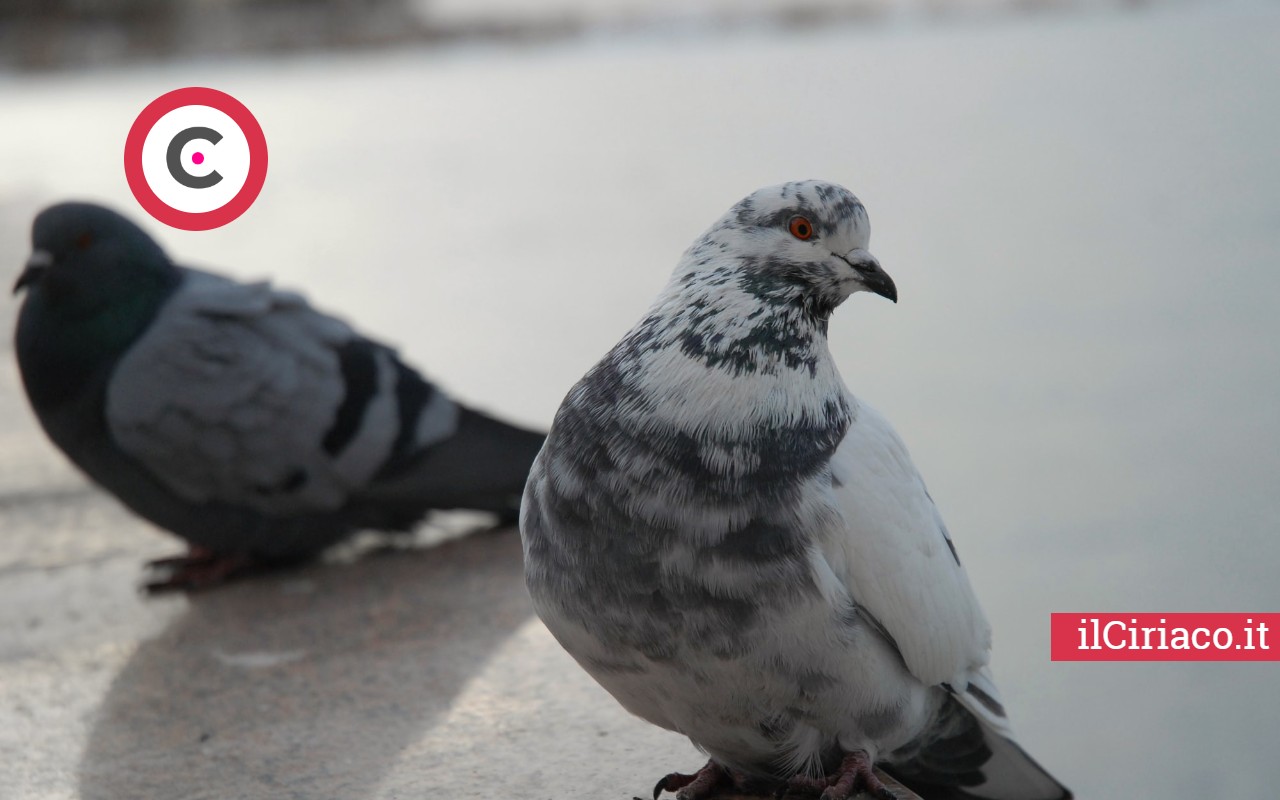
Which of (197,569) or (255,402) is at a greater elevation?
(255,402)

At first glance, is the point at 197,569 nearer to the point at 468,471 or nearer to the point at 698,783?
the point at 468,471

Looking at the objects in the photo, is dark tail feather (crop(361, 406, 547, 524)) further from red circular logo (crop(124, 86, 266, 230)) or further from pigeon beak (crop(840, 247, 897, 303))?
pigeon beak (crop(840, 247, 897, 303))

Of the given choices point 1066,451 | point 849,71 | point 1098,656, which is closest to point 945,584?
point 1098,656

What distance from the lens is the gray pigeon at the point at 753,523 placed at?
2242 millimetres

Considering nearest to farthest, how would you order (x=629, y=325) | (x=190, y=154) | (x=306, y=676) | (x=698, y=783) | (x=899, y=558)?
(x=899, y=558)
(x=698, y=783)
(x=306, y=676)
(x=190, y=154)
(x=629, y=325)

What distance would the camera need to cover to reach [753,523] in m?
2.25

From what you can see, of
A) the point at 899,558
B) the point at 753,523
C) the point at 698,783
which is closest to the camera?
the point at 753,523

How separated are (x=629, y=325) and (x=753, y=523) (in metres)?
4.83

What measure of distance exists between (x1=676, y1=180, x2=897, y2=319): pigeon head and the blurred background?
106 cm

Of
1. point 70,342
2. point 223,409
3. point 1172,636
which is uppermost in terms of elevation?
point 70,342

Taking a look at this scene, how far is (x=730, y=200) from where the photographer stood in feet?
29.5

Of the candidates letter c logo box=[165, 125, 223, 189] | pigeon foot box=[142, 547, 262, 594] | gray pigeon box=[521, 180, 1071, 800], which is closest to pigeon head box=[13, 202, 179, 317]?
letter c logo box=[165, 125, 223, 189]

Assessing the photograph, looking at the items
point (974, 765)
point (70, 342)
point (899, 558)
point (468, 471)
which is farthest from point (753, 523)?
point (70, 342)

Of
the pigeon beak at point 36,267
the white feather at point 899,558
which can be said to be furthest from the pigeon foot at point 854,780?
the pigeon beak at point 36,267
